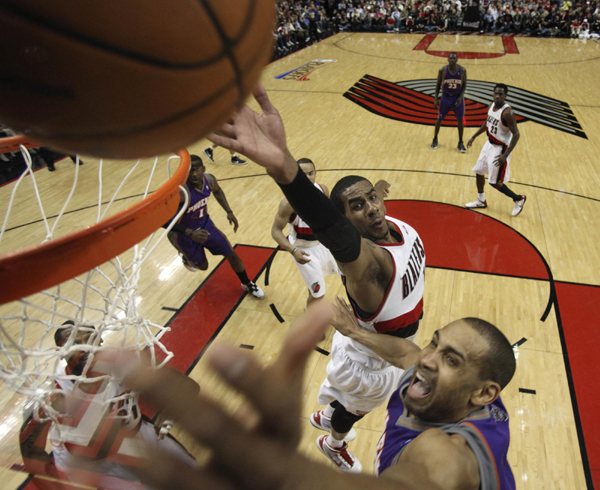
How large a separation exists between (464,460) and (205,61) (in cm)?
132

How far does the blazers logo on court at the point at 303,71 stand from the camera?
13.4 metres

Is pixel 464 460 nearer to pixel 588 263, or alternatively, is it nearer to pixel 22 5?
pixel 22 5

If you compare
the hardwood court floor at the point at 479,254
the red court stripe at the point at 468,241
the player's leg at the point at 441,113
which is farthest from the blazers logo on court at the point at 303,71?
the red court stripe at the point at 468,241

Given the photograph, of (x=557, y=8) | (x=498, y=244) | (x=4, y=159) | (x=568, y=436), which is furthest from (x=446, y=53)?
(x=568, y=436)

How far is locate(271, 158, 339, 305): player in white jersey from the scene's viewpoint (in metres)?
3.83

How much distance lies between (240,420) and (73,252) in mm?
943

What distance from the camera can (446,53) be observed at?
15.7 metres

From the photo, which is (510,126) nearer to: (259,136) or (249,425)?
(259,136)

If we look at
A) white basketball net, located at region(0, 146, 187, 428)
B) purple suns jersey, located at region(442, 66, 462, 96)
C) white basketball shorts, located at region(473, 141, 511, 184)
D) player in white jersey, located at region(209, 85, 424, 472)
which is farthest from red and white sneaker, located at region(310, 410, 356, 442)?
purple suns jersey, located at region(442, 66, 462, 96)

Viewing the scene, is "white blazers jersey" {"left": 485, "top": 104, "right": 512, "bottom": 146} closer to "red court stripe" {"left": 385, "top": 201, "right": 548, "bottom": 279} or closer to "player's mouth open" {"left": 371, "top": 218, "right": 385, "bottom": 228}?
"red court stripe" {"left": 385, "top": 201, "right": 548, "bottom": 279}

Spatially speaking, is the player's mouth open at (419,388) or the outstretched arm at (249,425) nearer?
the outstretched arm at (249,425)

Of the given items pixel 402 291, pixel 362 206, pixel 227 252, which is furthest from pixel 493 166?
pixel 402 291

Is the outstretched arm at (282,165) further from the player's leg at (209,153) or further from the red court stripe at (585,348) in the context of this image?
the player's leg at (209,153)

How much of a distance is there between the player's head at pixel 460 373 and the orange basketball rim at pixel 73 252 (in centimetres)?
125
